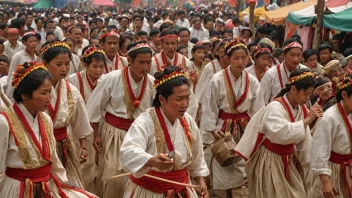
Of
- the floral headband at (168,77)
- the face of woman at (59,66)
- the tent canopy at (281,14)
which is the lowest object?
the tent canopy at (281,14)

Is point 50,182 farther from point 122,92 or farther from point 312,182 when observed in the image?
point 312,182

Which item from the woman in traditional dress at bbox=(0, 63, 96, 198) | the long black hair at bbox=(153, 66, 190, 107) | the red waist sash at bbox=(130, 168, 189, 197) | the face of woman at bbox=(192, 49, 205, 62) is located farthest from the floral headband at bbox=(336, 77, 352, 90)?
the face of woman at bbox=(192, 49, 205, 62)

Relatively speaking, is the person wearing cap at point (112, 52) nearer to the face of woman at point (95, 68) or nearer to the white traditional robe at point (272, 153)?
the face of woman at point (95, 68)

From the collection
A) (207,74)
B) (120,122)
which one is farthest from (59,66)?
(207,74)

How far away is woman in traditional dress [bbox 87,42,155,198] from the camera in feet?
19.4

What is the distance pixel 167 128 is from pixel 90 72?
2.89m

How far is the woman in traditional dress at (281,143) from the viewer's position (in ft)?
17.1

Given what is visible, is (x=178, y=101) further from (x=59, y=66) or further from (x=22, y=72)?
(x=59, y=66)

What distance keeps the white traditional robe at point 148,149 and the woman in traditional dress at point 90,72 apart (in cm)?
266

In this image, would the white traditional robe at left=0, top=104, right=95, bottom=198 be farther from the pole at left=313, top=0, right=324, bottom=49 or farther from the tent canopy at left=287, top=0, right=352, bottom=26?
the tent canopy at left=287, top=0, right=352, bottom=26

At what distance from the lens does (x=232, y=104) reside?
6.65 meters

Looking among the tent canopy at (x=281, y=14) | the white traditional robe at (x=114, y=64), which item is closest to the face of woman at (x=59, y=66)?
the white traditional robe at (x=114, y=64)

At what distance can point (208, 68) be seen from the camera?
873cm

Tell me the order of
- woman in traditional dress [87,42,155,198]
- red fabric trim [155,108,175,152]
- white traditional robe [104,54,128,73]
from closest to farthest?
red fabric trim [155,108,175,152]
woman in traditional dress [87,42,155,198]
white traditional robe [104,54,128,73]
